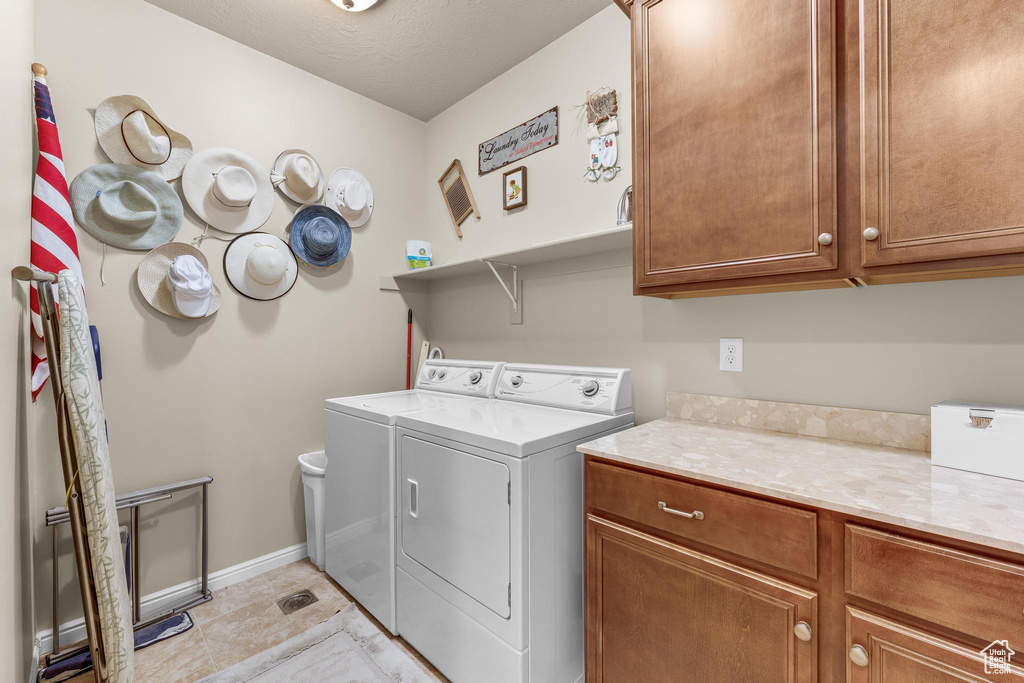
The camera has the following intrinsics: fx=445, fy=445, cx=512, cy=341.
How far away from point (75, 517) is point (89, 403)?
34cm

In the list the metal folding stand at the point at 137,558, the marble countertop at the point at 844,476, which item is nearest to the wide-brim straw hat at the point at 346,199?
the metal folding stand at the point at 137,558

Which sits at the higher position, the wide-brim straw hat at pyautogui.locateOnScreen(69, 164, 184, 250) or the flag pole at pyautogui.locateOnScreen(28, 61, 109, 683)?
the wide-brim straw hat at pyautogui.locateOnScreen(69, 164, 184, 250)

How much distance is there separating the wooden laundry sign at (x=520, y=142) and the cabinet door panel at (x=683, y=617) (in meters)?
1.84

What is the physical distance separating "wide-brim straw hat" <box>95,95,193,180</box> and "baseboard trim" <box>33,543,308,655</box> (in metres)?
1.90

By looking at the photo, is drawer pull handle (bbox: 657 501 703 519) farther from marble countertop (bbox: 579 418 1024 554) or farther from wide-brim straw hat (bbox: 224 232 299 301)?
wide-brim straw hat (bbox: 224 232 299 301)

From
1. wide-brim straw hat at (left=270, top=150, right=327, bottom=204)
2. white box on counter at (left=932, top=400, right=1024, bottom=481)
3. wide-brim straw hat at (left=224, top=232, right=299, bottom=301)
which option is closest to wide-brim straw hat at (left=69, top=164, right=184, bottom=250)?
wide-brim straw hat at (left=224, top=232, right=299, bottom=301)

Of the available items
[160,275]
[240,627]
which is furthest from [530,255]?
[240,627]

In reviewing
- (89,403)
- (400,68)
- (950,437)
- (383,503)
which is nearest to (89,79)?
(400,68)

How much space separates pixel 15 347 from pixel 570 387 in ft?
6.02

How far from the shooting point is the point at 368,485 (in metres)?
1.93

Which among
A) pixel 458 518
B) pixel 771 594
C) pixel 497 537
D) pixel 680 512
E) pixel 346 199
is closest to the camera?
pixel 771 594

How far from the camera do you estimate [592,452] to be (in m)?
1.34

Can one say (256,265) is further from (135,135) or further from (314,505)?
(314,505)

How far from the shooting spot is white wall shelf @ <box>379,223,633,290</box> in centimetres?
177
